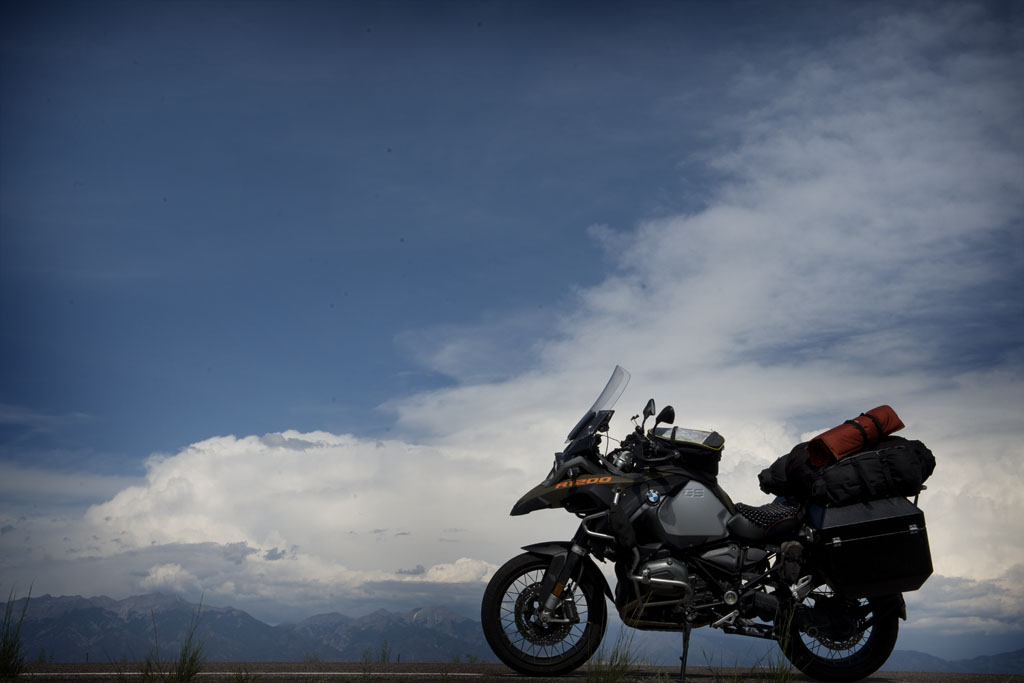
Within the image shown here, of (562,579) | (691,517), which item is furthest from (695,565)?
(562,579)

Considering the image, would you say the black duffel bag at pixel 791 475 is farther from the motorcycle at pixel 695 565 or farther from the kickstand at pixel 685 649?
the kickstand at pixel 685 649

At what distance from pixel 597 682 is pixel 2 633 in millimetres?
5378

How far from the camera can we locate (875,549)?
289 inches

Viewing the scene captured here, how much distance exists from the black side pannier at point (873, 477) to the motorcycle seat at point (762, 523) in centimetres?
28

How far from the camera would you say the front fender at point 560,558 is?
7.50 meters

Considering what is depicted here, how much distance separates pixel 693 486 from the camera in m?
7.59

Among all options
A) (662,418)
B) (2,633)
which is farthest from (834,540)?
(2,633)

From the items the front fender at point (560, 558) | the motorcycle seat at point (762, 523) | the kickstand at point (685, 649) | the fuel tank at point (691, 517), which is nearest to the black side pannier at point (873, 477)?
the motorcycle seat at point (762, 523)

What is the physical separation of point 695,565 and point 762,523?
722mm

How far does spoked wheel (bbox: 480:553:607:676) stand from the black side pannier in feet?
7.44

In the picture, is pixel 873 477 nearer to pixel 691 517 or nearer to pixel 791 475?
pixel 791 475

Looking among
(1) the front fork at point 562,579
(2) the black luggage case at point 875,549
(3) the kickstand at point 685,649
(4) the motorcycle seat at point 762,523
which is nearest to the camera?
(3) the kickstand at point 685,649

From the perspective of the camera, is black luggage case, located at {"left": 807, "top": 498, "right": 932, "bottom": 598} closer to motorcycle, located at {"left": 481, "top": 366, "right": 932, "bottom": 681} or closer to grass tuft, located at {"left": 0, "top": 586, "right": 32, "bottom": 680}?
motorcycle, located at {"left": 481, "top": 366, "right": 932, "bottom": 681}

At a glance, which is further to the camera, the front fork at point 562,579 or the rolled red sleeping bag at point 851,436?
the rolled red sleeping bag at point 851,436
